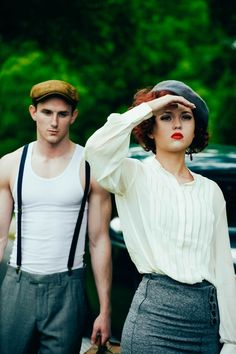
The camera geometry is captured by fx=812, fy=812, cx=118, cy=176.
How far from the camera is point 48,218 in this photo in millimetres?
3447

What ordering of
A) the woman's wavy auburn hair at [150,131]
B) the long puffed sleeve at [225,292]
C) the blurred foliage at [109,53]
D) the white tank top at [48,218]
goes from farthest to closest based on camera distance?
the blurred foliage at [109,53] → the white tank top at [48,218] → the woman's wavy auburn hair at [150,131] → the long puffed sleeve at [225,292]

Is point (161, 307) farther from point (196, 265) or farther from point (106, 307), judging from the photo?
point (106, 307)

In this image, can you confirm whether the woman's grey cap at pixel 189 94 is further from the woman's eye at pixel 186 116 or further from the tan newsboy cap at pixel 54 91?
the tan newsboy cap at pixel 54 91

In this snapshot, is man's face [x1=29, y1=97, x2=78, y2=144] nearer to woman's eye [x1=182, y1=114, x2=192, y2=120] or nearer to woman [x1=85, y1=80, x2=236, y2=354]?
woman [x1=85, y1=80, x2=236, y2=354]

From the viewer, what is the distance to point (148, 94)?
315 centimetres

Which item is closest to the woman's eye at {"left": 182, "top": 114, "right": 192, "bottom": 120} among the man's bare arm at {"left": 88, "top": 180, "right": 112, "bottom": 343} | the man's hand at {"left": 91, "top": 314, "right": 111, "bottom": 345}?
the man's bare arm at {"left": 88, "top": 180, "right": 112, "bottom": 343}

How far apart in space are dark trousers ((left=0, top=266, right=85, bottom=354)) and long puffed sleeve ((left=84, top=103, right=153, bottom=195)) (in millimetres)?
675

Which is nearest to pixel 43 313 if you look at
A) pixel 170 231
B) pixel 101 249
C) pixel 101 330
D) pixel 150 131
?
pixel 101 330

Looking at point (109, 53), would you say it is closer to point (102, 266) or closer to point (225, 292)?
point (102, 266)

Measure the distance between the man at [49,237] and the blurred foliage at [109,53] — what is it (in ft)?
34.1

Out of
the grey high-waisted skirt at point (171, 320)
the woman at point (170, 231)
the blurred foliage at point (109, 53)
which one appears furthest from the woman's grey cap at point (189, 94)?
the blurred foliage at point (109, 53)

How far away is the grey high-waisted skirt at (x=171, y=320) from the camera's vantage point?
292 cm

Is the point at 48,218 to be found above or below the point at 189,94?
below

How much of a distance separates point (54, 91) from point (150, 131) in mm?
518
